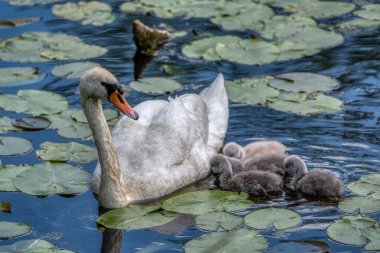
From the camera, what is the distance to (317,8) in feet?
48.2

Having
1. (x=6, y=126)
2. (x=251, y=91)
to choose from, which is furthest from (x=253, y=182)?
(x=6, y=126)

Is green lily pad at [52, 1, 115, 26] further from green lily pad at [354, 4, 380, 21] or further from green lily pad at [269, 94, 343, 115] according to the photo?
green lily pad at [269, 94, 343, 115]

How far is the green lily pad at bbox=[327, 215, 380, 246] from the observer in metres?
9.09

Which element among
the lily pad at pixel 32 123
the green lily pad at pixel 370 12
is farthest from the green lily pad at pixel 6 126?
the green lily pad at pixel 370 12

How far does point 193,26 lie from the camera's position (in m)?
14.5

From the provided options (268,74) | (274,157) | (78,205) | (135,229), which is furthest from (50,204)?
(268,74)

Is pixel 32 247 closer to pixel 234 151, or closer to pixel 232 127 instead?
pixel 234 151

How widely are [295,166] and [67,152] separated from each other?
7.90ft

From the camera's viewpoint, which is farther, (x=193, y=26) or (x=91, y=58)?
(x=193, y=26)

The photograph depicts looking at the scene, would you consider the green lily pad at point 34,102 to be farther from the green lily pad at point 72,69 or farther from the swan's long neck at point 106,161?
the swan's long neck at point 106,161

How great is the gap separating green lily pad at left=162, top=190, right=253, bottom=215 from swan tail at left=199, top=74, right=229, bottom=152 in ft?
4.01

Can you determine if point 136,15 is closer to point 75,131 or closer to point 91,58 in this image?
point 91,58

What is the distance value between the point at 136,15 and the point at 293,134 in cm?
444

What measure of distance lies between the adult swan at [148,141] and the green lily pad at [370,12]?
353cm
